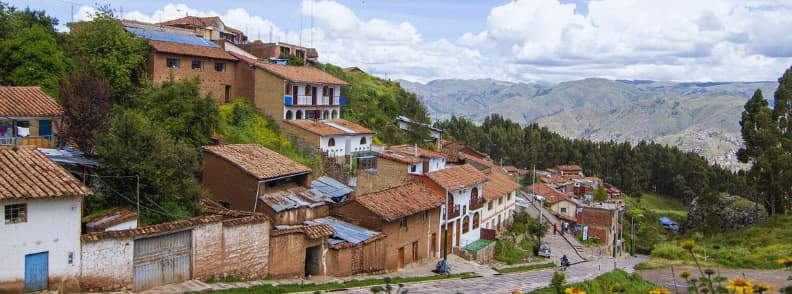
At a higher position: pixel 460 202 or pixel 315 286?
pixel 460 202

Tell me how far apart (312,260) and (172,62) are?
2050cm

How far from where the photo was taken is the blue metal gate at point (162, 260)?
68.3 ft

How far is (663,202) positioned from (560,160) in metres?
16.7

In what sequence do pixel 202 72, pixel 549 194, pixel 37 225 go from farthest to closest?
pixel 549 194
pixel 202 72
pixel 37 225

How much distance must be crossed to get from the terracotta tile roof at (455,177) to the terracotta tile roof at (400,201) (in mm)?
832

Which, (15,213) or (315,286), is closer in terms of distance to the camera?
(15,213)

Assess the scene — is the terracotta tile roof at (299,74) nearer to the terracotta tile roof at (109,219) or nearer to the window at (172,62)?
the window at (172,62)

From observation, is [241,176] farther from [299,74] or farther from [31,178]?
[299,74]

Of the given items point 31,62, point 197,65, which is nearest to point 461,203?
point 197,65

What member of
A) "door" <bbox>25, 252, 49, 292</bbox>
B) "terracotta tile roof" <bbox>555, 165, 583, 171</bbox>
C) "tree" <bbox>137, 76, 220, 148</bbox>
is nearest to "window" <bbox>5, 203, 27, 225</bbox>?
"door" <bbox>25, 252, 49, 292</bbox>

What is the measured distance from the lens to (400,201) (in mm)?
33125

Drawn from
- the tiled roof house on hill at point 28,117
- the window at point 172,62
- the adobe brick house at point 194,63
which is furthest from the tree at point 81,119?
the window at point 172,62

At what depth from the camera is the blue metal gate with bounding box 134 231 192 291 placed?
20.8 meters

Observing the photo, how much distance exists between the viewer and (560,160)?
4055 inches
